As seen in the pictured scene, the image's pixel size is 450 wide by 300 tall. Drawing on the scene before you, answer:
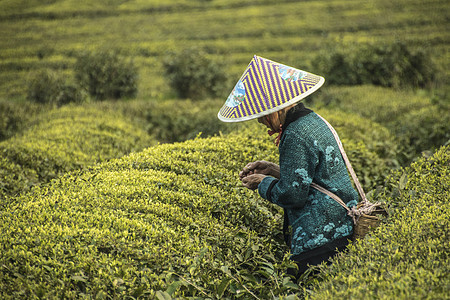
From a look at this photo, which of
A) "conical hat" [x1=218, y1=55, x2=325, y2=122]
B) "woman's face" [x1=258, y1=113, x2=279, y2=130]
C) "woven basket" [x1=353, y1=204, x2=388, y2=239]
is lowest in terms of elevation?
"woven basket" [x1=353, y1=204, x2=388, y2=239]

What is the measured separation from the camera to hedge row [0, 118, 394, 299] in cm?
193

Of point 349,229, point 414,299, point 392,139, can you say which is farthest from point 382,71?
point 414,299

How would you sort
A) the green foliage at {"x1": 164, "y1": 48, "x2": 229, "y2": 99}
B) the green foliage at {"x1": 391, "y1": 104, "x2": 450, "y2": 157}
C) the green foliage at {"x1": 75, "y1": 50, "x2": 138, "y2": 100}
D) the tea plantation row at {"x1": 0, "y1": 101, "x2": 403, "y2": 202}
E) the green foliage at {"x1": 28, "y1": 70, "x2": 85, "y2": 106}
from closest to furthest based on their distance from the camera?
1. the tea plantation row at {"x1": 0, "y1": 101, "x2": 403, "y2": 202}
2. the green foliage at {"x1": 391, "y1": 104, "x2": 450, "y2": 157}
3. the green foliage at {"x1": 28, "y1": 70, "x2": 85, "y2": 106}
4. the green foliage at {"x1": 75, "y1": 50, "x2": 138, "y2": 100}
5. the green foliage at {"x1": 164, "y1": 48, "x2": 229, "y2": 99}

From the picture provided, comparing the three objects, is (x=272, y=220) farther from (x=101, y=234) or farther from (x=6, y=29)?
(x=6, y=29)

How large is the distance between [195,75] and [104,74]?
204 cm

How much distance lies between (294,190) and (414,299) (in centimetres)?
73

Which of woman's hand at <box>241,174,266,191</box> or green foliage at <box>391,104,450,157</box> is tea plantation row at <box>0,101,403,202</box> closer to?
green foliage at <box>391,104,450,157</box>

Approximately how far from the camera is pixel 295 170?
6.73ft

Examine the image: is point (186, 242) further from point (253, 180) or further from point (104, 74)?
point (104, 74)

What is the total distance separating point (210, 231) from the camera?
252cm

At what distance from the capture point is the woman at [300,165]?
2.08 m

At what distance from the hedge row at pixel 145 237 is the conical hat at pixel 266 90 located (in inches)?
29.8

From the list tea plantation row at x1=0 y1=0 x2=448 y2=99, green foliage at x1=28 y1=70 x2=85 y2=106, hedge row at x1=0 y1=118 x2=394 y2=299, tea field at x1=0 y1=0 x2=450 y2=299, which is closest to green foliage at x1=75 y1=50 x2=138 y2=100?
green foliage at x1=28 y1=70 x2=85 y2=106

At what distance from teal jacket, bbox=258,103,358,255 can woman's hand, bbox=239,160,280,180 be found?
0.76 feet
